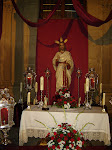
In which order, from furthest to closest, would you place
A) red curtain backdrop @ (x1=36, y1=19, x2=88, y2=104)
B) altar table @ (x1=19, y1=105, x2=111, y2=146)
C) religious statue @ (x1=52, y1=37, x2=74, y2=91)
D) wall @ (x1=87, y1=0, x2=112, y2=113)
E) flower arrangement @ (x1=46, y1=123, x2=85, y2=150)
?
red curtain backdrop @ (x1=36, y1=19, x2=88, y2=104) → wall @ (x1=87, y1=0, x2=112, y2=113) → religious statue @ (x1=52, y1=37, x2=74, y2=91) → altar table @ (x1=19, y1=105, x2=111, y2=146) → flower arrangement @ (x1=46, y1=123, x2=85, y2=150)

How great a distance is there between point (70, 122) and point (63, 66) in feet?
10.2

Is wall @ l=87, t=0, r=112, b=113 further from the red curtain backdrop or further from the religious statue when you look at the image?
the religious statue

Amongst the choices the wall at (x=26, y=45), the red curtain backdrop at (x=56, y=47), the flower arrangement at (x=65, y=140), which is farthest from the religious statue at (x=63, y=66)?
the flower arrangement at (x=65, y=140)

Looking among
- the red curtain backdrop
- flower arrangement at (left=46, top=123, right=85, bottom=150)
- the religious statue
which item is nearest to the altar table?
flower arrangement at (left=46, top=123, right=85, bottom=150)

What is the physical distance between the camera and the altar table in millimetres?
3881

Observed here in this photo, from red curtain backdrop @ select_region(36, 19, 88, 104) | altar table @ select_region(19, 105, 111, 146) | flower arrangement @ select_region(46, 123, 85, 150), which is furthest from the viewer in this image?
red curtain backdrop @ select_region(36, 19, 88, 104)

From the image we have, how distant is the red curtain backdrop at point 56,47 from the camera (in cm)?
738

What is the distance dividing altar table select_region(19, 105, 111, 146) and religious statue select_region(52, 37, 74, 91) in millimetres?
2783

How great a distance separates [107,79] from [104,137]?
11.8 ft

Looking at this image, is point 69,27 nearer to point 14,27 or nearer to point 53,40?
point 53,40

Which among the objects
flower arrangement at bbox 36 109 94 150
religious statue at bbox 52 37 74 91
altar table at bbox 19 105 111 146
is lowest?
altar table at bbox 19 105 111 146

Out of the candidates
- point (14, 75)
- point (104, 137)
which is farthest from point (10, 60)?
point (104, 137)

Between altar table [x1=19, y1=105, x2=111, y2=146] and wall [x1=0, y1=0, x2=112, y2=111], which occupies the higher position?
wall [x1=0, y1=0, x2=112, y2=111]

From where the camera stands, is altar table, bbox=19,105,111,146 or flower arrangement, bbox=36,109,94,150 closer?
flower arrangement, bbox=36,109,94,150
